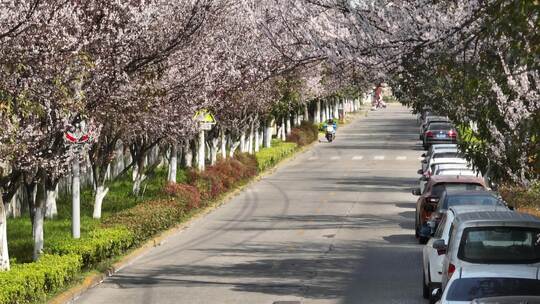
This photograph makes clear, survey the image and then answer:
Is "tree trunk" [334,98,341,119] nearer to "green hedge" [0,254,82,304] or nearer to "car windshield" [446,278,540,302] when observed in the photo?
"green hedge" [0,254,82,304]

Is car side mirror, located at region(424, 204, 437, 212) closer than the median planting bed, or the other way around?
the median planting bed

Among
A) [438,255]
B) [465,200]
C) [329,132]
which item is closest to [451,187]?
[465,200]

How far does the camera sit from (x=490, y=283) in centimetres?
1410

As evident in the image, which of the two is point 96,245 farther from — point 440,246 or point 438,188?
point 440,246

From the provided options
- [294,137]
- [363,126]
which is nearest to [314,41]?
[294,137]

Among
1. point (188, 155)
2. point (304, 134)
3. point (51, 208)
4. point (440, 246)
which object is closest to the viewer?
point (440, 246)

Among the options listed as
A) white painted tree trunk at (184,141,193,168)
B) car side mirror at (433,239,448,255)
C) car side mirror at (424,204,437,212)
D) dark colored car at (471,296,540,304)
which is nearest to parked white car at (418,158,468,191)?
car side mirror at (424,204,437,212)

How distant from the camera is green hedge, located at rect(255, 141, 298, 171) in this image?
197ft

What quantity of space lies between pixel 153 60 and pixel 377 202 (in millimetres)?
20828

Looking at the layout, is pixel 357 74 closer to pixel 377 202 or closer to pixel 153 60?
pixel 153 60

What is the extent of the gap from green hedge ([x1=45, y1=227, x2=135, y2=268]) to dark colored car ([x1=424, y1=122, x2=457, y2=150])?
1810 inches

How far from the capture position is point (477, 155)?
26969 mm

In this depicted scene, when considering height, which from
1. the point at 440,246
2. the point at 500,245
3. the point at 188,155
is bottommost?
the point at 440,246

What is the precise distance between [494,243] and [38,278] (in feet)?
26.6
